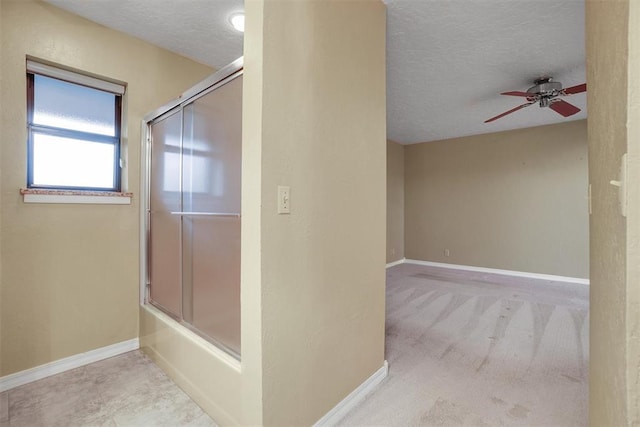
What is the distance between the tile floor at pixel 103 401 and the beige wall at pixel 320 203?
2.33 feet

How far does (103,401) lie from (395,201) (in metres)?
5.23

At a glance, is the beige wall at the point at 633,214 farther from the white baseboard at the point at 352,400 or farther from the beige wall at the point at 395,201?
the beige wall at the point at 395,201

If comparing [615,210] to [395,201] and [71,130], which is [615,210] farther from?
[395,201]

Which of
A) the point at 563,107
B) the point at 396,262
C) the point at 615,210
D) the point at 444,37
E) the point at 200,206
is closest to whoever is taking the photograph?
the point at 615,210

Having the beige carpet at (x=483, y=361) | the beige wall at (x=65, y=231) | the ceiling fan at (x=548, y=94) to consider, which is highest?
the ceiling fan at (x=548, y=94)

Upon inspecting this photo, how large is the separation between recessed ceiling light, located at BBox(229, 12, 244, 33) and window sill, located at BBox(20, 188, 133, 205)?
1.52 metres

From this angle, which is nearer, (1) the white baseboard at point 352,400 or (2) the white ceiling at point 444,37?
(1) the white baseboard at point 352,400

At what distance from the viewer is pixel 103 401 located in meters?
1.70

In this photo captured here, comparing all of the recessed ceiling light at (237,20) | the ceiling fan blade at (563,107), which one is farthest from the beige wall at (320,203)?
the ceiling fan blade at (563,107)

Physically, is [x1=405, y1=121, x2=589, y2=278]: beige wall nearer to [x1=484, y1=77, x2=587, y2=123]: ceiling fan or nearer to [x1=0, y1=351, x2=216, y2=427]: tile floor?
[x1=484, y1=77, x2=587, y2=123]: ceiling fan

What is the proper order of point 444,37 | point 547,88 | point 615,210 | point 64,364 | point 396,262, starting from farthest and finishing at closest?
point 396,262 → point 547,88 → point 444,37 → point 64,364 → point 615,210

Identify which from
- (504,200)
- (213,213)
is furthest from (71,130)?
(504,200)

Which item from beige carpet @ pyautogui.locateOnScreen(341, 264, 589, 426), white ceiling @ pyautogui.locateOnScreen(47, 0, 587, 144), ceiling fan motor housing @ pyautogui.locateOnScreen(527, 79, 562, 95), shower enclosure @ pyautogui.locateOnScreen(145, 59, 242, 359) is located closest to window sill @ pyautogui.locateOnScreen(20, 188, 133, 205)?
shower enclosure @ pyautogui.locateOnScreen(145, 59, 242, 359)

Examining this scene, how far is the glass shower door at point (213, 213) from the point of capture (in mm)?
1492
